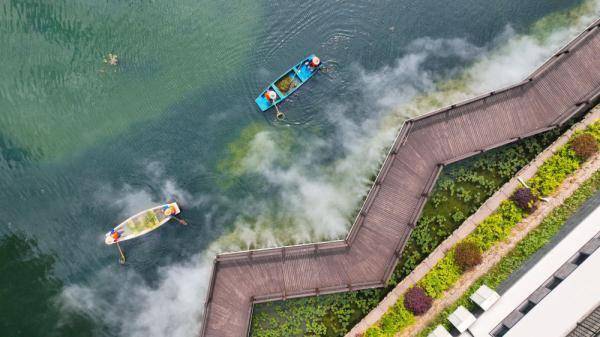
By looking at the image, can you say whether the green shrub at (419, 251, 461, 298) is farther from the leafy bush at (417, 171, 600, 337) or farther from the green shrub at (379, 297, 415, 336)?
the green shrub at (379, 297, 415, 336)

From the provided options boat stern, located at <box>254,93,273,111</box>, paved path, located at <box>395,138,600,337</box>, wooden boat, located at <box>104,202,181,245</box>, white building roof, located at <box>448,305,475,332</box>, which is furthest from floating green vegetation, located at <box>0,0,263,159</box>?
white building roof, located at <box>448,305,475,332</box>

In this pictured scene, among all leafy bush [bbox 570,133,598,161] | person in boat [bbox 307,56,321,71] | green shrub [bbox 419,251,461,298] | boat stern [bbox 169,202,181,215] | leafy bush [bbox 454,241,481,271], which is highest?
person in boat [bbox 307,56,321,71]

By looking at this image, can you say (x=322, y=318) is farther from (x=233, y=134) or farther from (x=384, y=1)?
(x=384, y=1)

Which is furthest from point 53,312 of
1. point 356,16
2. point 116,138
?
point 356,16

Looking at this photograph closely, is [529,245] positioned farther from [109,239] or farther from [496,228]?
[109,239]

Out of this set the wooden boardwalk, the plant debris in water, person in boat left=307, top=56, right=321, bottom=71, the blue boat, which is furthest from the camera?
the plant debris in water

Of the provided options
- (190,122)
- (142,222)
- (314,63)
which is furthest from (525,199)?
(142,222)
